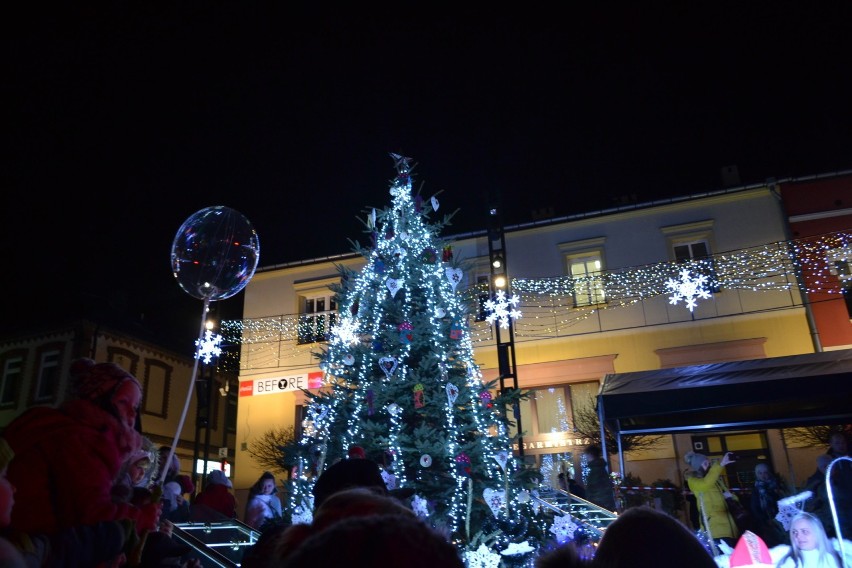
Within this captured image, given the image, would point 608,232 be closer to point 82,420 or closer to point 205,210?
point 205,210

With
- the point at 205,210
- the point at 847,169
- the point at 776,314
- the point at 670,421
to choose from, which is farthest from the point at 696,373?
the point at 847,169

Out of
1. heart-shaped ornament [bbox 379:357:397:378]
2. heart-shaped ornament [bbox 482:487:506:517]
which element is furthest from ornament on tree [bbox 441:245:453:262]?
heart-shaped ornament [bbox 482:487:506:517]

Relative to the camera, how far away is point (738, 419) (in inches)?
356

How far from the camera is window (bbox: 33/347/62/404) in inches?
908

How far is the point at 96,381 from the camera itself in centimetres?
291

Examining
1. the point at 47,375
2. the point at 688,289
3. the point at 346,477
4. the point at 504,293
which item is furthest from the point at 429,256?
the point at 47,375

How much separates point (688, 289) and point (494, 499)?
39.3ft

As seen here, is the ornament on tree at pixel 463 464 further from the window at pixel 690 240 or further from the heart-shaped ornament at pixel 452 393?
the window at pixel 690 240

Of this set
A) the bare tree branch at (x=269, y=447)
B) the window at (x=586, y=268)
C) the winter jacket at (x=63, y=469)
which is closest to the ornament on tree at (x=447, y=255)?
the winter jacket at (x=63, y=469)

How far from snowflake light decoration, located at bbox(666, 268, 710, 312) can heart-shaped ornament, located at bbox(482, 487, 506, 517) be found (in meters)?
11.6

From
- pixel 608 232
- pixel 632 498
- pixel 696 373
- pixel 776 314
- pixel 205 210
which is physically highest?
pixel 608 232

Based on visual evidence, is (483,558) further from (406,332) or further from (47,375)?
(47,375)

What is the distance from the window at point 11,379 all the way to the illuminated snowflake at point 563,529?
24552 mm

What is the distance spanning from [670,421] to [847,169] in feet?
38.2
